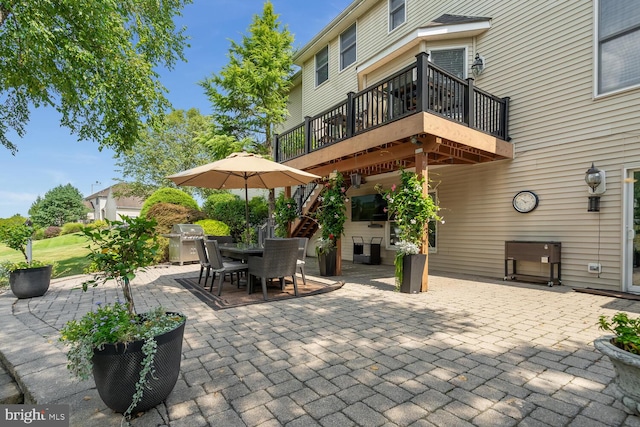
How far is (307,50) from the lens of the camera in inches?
472

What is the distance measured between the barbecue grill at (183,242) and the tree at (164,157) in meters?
12.7

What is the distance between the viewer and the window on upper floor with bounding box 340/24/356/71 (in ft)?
34.4

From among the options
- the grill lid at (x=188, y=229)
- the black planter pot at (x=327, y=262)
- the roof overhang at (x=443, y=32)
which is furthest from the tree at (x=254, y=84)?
the black planter pot at (x=327, y=262)

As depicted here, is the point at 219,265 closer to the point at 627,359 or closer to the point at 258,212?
the point at 627,359

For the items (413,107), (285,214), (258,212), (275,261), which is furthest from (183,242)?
(413,107)

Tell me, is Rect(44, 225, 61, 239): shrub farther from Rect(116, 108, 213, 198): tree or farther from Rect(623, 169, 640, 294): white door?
Rect(623, 169, 640, 294): white door

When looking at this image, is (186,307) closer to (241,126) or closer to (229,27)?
(241,126)

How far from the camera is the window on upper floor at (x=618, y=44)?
202 inches

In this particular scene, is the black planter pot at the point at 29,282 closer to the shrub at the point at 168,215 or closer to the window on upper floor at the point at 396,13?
the shrub at the point at 168,215

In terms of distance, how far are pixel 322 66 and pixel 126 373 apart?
1214cm

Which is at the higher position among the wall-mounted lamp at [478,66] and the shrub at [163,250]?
the wall-mounted lamp at [478,66]

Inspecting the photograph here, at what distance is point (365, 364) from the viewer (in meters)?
2.62

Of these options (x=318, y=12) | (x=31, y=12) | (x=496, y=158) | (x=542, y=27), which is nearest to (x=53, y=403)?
(x=31, y=12)

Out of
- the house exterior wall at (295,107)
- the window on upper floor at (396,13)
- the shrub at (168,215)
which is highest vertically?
the window on upper floor at (396,13)
